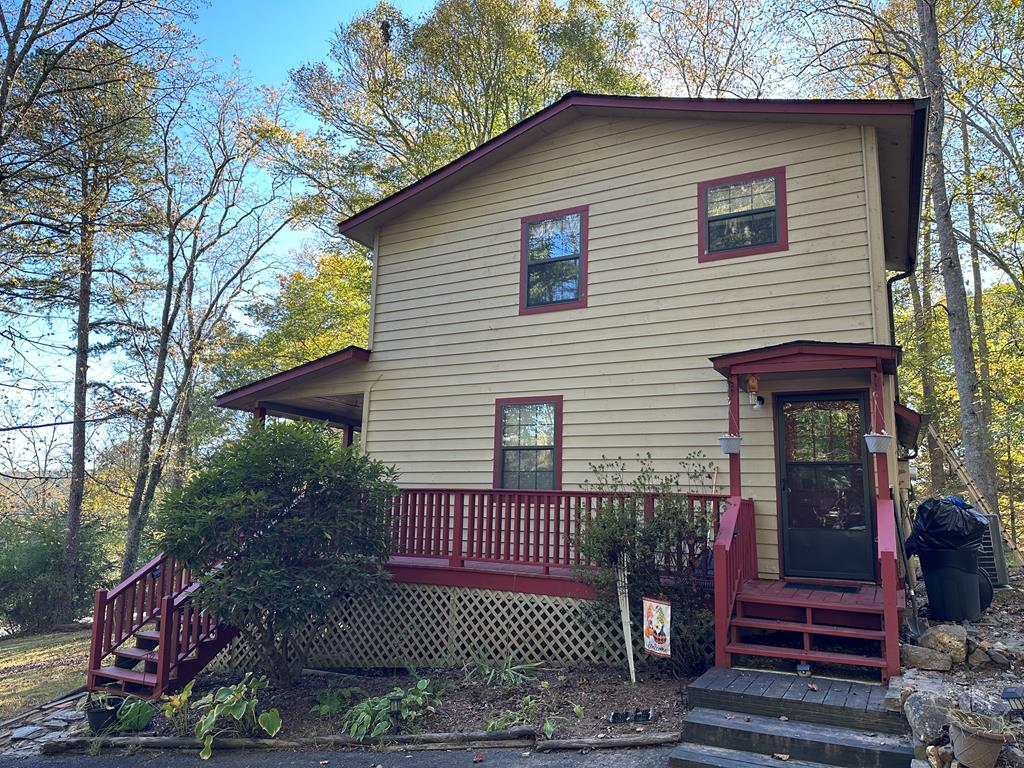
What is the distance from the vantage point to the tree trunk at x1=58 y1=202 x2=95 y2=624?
14438 millimetres

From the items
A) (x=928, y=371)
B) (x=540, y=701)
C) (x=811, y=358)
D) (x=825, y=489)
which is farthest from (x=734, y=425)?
(x=928, y=371)

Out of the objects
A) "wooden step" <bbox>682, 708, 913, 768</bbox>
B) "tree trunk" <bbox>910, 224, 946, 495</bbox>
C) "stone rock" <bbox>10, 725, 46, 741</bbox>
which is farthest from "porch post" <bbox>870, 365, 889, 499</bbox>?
"tree trunk" <bbox>910, 224, 946, 495</bbox>

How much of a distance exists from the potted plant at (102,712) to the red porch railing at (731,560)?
5.68m

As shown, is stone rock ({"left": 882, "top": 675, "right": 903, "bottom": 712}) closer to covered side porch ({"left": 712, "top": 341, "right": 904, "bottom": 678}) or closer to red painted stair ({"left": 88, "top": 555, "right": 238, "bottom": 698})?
covered side porch ({"left": 712, "top": 341, "right": 904, "bottom": 678})

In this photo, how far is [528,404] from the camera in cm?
927

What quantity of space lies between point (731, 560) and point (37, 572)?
48.1ft

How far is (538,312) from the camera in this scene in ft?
31.0

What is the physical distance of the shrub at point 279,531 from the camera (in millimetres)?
6805

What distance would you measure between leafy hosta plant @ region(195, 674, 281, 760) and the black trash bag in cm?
632

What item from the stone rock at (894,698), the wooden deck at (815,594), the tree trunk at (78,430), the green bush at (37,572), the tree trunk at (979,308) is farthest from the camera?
the tree trunk at (979,308)

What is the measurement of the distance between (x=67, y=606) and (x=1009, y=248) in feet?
78.2

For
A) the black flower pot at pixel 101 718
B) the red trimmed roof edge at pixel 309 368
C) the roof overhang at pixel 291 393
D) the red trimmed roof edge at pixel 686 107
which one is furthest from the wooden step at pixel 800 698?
the red trimmed roof edge at pixel 309 368

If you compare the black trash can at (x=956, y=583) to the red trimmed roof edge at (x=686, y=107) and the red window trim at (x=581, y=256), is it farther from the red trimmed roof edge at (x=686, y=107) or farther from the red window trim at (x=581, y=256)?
the red window trim at (x=581, y=256)

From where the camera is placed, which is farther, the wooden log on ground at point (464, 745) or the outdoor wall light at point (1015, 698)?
the wooden log on ground at point (464, 745)
